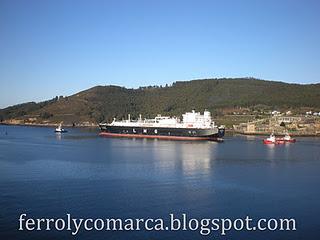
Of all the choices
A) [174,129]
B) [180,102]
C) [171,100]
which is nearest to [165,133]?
[174,129]

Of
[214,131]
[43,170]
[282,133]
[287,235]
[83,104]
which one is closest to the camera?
[287,235]

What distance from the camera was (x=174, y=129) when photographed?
1912 inches

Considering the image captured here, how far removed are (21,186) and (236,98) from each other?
261ft

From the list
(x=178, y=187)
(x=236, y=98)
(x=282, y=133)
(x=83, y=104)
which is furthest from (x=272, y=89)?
(x=178, y=187)

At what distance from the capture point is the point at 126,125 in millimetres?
54656

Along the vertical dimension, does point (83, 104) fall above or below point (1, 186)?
above

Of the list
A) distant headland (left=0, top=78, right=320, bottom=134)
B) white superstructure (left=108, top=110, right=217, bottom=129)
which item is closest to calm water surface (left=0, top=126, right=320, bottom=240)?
white superstructure (left=108, top=110, right=217, bottom=129)

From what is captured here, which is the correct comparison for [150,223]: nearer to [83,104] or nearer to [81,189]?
[81,189]

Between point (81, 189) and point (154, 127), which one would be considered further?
point (154, 127)

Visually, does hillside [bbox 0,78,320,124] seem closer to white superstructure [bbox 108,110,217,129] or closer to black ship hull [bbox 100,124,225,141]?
black ship hull [bbox 100,124,225,141]

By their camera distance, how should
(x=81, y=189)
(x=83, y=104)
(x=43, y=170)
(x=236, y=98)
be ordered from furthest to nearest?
(x=83, y=104), (x=236, y=98), (x=43, y=170), (x=81, y=189)

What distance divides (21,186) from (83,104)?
100 meters

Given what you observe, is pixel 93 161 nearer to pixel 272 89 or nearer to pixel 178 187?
pixel 178 187

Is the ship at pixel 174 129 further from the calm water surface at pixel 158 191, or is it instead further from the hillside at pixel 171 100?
the hillside at pixel 171 100
